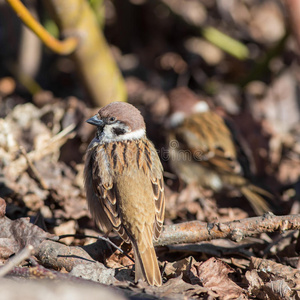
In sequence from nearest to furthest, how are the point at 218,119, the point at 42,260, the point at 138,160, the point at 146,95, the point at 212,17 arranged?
the point at 42,260, the point at 138,160, the point at 218,119, the point at 146,95, the point at 212,17

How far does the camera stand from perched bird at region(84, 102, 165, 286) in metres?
3.45

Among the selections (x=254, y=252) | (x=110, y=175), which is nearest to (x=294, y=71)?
(x=254, y=252)

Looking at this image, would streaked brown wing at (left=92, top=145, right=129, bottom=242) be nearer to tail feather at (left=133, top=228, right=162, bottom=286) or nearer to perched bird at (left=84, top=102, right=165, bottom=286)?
perched bird at (left=84, top=102, right=165, bottom=286)

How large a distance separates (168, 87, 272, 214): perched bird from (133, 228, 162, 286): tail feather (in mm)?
2189

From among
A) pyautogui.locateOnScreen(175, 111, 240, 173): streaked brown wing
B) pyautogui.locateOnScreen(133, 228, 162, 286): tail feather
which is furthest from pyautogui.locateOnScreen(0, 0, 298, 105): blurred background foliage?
pyautogui.locateOnScreen(133, 228, 162, 286): tail feather

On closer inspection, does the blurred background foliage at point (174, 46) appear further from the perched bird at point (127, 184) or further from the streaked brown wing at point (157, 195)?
the streaked brown wing at point (157, 195)

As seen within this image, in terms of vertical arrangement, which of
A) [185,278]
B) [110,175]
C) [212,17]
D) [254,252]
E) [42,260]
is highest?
[212,17]

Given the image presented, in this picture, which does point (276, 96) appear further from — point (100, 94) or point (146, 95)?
point (100, 94)

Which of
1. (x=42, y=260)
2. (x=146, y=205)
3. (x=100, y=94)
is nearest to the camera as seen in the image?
(x=42, y=260)

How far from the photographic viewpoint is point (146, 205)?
3.62m

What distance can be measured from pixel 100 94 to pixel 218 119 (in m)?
1.63

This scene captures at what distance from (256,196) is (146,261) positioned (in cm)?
222

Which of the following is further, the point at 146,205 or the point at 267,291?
the point at 146,205

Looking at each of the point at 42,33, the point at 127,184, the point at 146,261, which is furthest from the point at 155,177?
the point at 42,33
